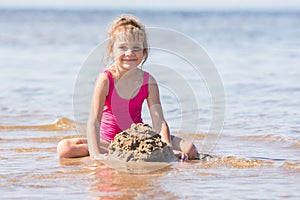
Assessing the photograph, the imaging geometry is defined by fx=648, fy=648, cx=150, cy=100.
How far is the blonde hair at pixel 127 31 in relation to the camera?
5535mm

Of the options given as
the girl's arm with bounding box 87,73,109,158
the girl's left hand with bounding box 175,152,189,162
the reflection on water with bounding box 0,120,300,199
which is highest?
the girl's arm with bounding box 87,73,109,158

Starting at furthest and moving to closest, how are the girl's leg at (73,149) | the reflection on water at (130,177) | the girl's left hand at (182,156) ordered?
the girl's leg at (73,149) → the girl's left hand at (182,156) → the reflection on water at (130,177)

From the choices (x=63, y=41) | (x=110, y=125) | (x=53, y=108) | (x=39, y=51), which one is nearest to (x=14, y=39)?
(x=63, y=41)

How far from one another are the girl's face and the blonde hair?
0.04 m

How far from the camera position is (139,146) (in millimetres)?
5176

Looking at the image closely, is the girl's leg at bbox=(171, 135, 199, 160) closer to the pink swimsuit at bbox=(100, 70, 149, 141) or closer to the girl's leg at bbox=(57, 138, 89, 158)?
the pink swimsuit at bbox=(100, 70, 149, 141)

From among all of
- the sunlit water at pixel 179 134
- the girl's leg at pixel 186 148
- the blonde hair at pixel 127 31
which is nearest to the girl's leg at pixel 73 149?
the sunlit water at pixel 179 134

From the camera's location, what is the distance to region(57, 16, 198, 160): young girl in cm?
554

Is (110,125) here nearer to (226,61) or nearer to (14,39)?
(226,61)

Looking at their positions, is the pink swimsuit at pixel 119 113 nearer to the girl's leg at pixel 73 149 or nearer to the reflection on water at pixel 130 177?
the girl's leg at pixel 73 149

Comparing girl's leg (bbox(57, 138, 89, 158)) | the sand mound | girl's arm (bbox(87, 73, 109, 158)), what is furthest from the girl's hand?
girl's leg (bbox(57, 138, 89, 158))

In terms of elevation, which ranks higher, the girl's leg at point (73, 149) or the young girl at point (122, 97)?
the young girl at point (122, 97)

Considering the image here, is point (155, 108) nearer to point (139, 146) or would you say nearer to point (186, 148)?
point (186, 148)

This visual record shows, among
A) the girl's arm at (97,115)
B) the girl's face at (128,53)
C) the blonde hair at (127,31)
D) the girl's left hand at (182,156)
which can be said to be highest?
the blonde hair at (127,31)
